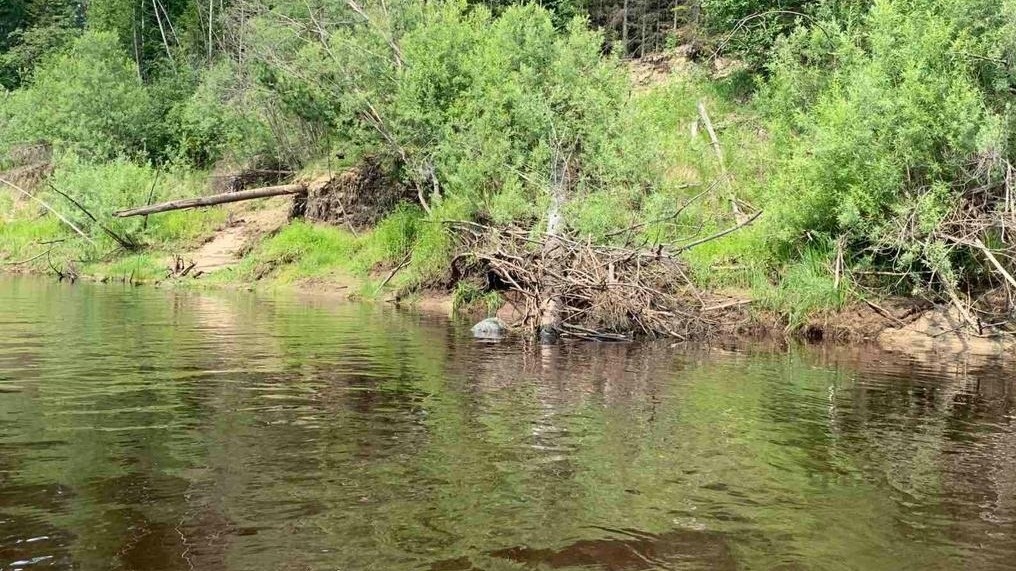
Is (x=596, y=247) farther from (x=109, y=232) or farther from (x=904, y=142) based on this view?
(x=109, y=232)

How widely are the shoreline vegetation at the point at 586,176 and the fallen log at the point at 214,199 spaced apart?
0.19 m

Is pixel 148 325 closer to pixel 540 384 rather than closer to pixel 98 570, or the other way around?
pixel 540 384

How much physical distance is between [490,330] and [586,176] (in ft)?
20.7

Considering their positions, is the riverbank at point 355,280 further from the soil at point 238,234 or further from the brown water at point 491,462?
the brown water at point 491,462

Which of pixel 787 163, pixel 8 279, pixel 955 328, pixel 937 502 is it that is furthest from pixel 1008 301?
pixel 8 279

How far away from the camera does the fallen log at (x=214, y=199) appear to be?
3369 cm

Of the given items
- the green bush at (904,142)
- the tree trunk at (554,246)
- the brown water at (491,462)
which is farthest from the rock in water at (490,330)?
the green bush at (904,142)

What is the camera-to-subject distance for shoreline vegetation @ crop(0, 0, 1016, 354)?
17.0 meters

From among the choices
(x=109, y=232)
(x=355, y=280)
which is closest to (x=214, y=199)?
(x=109, y=232)

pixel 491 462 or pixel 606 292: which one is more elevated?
pixel 606 292

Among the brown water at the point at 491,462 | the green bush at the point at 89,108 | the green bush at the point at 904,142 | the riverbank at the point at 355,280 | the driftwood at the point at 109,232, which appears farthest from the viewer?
the green bush at the point at 89,108

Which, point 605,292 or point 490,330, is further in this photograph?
point 490,330

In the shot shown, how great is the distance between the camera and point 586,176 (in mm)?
21875

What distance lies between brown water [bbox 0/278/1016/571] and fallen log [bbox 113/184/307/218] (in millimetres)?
20482
